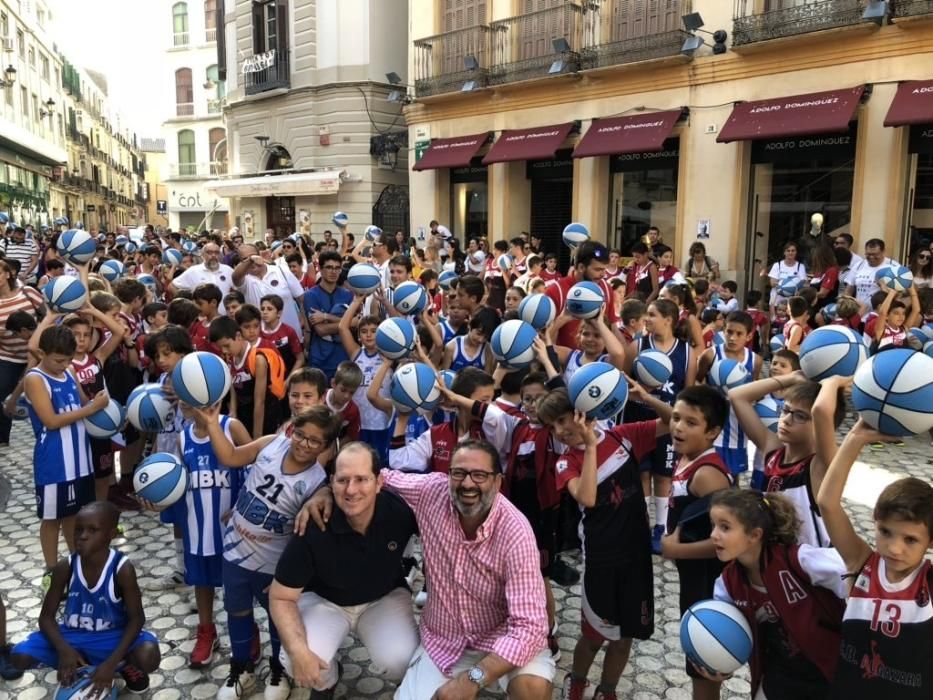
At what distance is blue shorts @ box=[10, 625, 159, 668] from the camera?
345 centimetres

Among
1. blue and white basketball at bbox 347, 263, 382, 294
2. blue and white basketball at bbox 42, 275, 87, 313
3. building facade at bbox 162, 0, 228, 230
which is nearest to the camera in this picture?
blue and white basketball at bbox 42, 275, 87, 313

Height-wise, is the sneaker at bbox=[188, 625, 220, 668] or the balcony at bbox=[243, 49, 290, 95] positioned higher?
the balcony at bbox=[243, 49, 290, 95]

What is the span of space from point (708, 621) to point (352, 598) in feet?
5.12

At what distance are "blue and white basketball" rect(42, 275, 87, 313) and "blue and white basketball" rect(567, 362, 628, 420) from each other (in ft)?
13.4

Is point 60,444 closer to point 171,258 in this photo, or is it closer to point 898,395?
point 898,395

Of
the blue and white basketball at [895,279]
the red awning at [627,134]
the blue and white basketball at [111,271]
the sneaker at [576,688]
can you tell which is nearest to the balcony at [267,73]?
the red awning at [627,134]

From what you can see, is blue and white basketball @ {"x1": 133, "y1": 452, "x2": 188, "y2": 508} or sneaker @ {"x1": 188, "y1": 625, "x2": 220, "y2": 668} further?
sneaker @ {"x1": 188, "y1": 625, "x2": 220, "y2": 668}

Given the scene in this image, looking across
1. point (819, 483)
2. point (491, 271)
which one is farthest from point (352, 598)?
point (491, 271)

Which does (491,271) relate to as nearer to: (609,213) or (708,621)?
(609,213)

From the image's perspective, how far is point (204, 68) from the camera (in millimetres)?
44562

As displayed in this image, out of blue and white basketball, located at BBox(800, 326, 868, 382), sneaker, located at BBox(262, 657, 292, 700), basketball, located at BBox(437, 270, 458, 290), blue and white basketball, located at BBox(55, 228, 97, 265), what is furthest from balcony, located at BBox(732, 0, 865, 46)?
sneaker, located at BBox(262, 657, 292, 700)

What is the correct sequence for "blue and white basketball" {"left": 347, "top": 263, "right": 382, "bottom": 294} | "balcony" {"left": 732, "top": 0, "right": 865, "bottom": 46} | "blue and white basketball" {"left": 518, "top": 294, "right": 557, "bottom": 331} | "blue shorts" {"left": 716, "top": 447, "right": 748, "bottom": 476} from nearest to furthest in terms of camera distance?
"blue and white basketball" {"left": 518, "top": 294, "right": 557, "bottom": 331} < "blue shorts" {"left": 716, "top": 447, "right": 748, "bottom": 476} < "blue and white basketball" {"left": 347, "top": 263, "right": 382, "bottom": 294} < "balcony" {"left": 732, "top": 0, "right": 865, "bottom": 46}

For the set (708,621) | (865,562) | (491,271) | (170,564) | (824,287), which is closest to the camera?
(865,562)

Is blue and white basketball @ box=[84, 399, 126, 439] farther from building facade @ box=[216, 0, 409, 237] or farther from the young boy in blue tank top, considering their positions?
building facade @ box=[216, 0, 409, 237]
